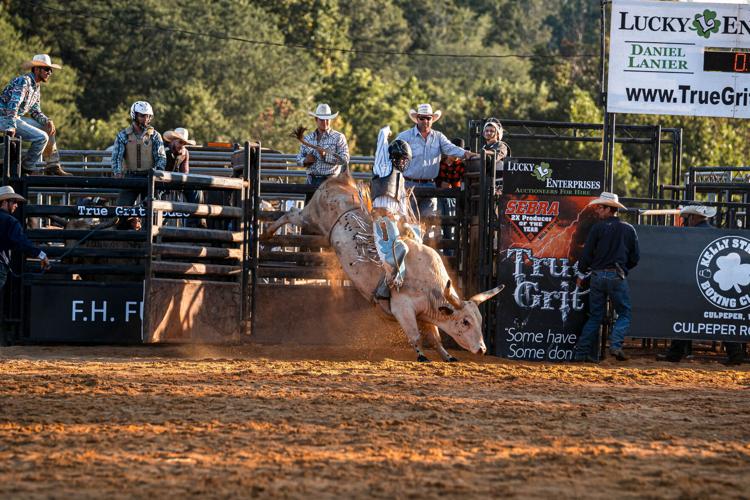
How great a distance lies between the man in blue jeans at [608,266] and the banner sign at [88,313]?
4916 millimetres

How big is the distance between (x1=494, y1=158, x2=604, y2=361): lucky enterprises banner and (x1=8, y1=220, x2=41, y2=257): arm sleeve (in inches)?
199

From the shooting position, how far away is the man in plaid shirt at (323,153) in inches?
621

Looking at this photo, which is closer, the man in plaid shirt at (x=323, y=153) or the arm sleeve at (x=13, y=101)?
the arm sleeve at (x=13, y=101)

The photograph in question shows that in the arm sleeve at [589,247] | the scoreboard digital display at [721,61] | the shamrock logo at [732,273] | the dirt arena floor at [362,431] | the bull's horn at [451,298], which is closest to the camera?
the dirt arena floor at [362,431]

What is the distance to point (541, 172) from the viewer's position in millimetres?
14508

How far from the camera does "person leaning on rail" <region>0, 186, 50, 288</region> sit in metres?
13.7

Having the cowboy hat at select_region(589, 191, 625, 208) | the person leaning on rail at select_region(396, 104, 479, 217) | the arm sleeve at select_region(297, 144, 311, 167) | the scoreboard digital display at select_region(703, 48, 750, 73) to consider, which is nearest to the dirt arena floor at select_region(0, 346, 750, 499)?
the cowboy hat at select_region(589, 191, 625, 208)

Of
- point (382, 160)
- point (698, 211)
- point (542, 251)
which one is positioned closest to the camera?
point (382, 160)

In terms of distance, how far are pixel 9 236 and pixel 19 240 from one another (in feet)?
0.36

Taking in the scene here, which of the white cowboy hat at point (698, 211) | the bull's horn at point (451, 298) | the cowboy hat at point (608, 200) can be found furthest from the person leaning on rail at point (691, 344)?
the bull's horn at point (451, 298)

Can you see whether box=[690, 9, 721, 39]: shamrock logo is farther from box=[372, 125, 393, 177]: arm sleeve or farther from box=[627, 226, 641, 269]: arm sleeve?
box=[372, 125, 393, 177]: arm sleeve

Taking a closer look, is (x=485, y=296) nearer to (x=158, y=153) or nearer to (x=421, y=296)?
(x=421, y=296)

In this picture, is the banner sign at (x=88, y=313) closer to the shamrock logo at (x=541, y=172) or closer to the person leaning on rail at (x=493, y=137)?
the shamrock logo at (x=541, y=172)

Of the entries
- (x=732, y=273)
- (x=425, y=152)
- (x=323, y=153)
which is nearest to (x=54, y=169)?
(x=323, y=153)
